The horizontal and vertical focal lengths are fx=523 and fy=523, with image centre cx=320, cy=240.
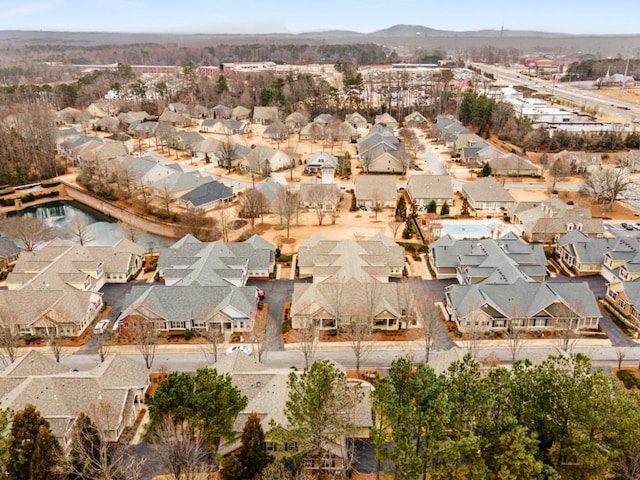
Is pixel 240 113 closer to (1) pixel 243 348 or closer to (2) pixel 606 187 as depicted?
(2) pixel 606 187

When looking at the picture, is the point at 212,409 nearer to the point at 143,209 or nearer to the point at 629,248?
the point at 629,248

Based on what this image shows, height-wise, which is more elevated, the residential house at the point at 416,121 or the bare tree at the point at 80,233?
the residential house at the point at 416,121

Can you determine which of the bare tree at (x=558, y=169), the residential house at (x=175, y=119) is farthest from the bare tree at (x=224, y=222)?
the residential house at (x=175, y=119)

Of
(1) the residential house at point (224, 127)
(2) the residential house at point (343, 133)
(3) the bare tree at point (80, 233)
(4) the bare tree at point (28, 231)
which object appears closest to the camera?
(4) the bare tree at point (28, 231)

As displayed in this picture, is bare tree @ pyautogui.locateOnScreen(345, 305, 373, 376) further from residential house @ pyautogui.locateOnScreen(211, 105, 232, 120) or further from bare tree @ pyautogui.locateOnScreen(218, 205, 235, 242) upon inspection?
residential house @ pyautogui.locateOnScreen(211, 105, 232, 120)

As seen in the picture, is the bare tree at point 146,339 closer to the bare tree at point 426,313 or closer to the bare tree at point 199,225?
the bare tree at point 199,225

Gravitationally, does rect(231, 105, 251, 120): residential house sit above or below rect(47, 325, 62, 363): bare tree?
above

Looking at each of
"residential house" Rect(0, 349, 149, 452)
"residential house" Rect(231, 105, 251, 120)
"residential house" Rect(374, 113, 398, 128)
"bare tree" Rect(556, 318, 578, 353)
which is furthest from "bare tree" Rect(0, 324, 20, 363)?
"residential house" Rect(374, 113, 398, 128)
